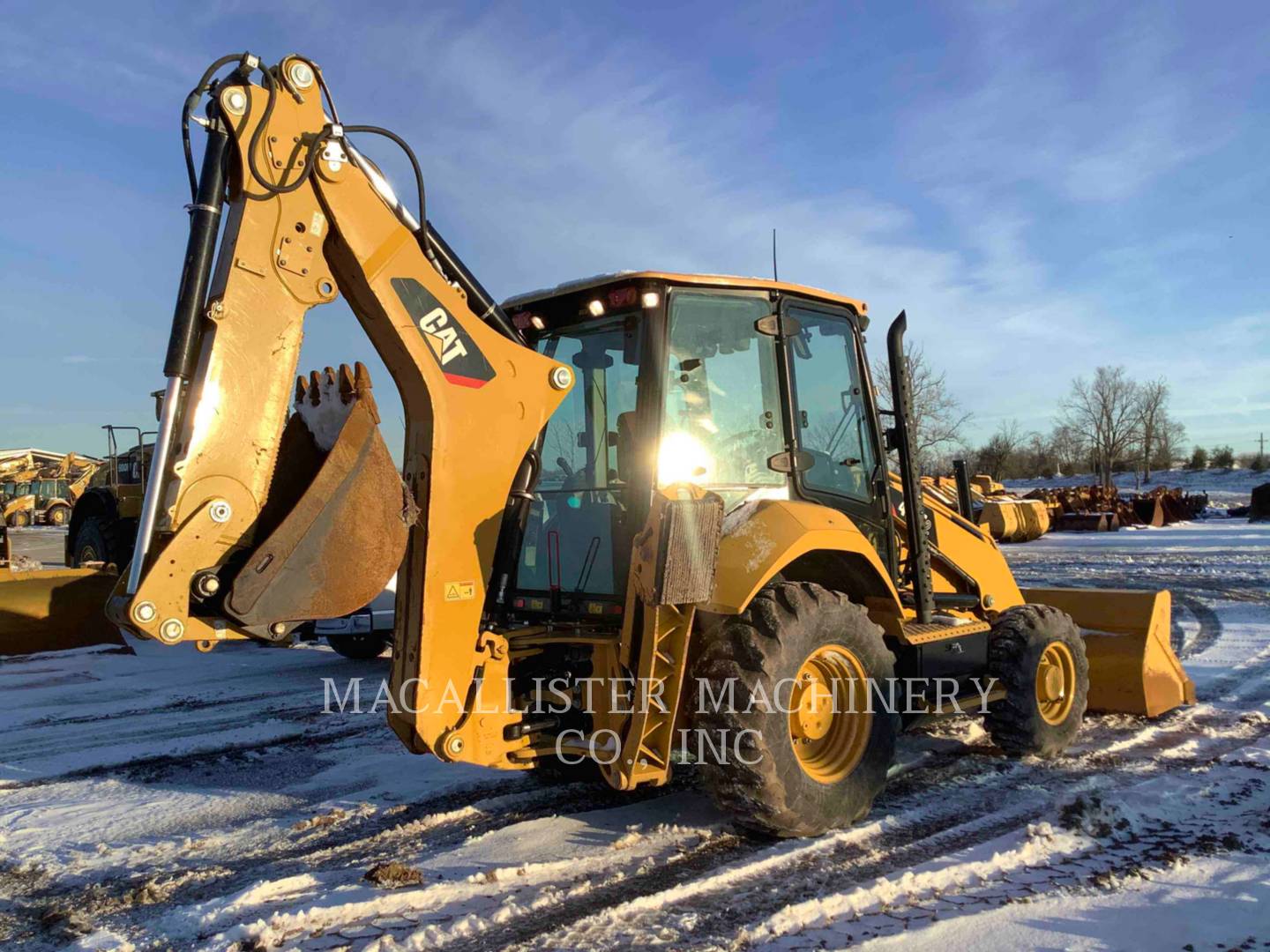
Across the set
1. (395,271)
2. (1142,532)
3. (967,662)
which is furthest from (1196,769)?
(1142,532)

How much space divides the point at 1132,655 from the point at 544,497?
14.6ft

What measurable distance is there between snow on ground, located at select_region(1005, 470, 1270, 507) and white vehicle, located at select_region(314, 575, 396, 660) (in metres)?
44.8

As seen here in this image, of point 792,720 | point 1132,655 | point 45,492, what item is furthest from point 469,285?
point 45,492

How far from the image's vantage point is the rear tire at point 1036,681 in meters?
5.47

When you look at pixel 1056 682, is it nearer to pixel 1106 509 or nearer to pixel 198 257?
pixel 198 257

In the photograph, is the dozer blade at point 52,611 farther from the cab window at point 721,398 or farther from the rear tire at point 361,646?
the cab window at point 721,398

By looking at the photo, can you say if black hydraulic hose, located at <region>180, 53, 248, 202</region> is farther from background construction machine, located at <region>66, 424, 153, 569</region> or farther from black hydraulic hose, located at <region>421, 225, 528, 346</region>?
background construction machine, located at <region>66, 424, 153, 569</region>

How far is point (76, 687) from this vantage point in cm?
821

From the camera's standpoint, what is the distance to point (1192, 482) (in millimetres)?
56344

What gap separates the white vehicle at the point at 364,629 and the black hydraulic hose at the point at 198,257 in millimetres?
4336

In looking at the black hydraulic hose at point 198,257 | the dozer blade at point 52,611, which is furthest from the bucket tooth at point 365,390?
the dozer blade at point 52,611

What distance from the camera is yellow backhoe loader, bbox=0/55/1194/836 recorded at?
332 centimetres

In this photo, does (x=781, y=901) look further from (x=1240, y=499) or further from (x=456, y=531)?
(x=1240, y=499)

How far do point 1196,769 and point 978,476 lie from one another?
23311 mm
